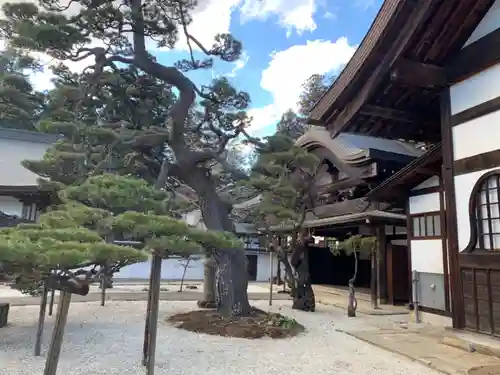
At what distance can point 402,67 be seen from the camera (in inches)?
199

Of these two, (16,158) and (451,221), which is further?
(16,158)

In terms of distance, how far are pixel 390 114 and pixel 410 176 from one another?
2180 mm

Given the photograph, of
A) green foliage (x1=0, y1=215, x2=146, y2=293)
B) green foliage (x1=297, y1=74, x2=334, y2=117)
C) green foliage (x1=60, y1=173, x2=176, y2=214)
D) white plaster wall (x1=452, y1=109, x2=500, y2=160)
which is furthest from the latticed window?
green foliage (x1=297, y1=74, x2=334, y2=117)

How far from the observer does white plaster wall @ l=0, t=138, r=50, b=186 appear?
49.8ft

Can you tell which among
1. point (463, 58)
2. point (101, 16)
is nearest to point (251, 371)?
point (463, 58)

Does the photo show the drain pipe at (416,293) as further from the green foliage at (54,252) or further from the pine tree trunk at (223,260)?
the green foliage at (54,252)

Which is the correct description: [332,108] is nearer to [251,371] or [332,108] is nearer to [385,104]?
[385,104]

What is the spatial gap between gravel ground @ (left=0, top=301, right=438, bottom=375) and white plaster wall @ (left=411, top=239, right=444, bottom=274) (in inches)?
63.6

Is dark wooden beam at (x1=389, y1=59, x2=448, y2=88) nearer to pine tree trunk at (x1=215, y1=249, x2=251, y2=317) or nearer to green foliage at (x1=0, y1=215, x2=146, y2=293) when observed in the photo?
green foliage at (x1=0, y1=215, x2=146, y2=293)

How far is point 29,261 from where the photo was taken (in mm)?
2691

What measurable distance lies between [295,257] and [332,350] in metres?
3.88

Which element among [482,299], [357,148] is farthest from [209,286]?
[482,299]

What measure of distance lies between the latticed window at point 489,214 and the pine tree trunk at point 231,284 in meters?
4.25

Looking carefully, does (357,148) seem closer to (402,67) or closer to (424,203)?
(424,203)
